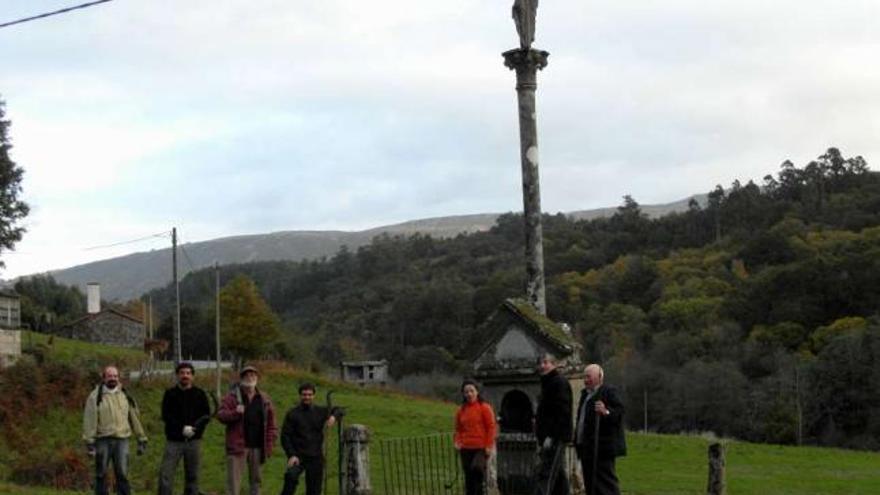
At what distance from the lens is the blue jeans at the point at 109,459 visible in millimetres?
12484

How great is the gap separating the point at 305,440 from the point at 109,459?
236cm

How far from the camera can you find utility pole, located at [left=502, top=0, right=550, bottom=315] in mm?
14914

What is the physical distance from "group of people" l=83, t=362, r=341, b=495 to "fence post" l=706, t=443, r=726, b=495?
5016 mm

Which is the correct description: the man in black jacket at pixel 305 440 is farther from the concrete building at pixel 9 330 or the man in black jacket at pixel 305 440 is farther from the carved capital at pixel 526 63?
the concrete building at pixel 9 330

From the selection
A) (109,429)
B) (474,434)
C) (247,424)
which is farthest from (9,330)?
(474,434)

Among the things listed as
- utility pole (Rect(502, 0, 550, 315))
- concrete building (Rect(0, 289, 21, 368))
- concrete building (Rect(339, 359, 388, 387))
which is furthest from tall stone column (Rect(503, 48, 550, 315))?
concrete building (Rect(339, 359, 388, 387))

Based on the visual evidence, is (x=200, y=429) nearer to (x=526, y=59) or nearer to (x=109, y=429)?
(x=109, y=429)

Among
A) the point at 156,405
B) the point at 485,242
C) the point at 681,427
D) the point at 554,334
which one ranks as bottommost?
the point at 681,427

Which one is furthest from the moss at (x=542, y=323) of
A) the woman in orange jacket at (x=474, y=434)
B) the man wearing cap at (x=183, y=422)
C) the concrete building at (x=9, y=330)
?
the concrete building at (x=9, y=330)

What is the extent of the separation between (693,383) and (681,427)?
289 cm

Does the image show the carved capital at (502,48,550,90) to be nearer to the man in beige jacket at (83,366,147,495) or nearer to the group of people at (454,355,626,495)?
the group of people at (454,355,626,495)

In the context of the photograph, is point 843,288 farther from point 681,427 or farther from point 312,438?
point 312,438

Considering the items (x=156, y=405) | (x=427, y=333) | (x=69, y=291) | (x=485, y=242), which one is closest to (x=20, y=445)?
(x=156, y=405)

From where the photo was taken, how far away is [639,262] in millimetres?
87188
